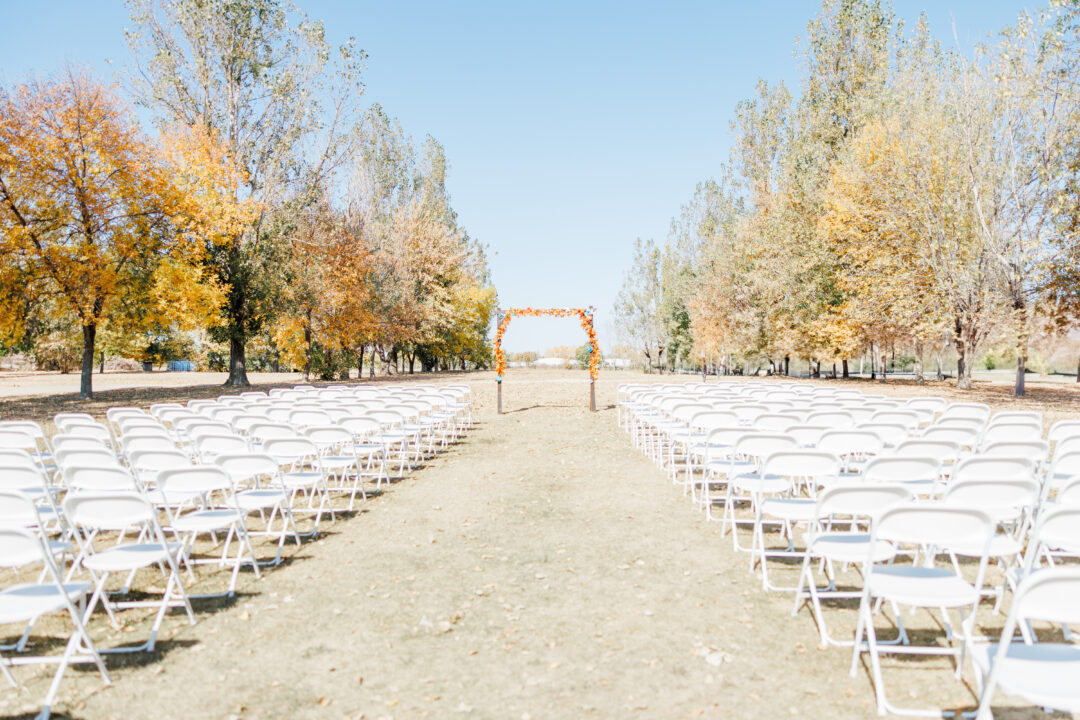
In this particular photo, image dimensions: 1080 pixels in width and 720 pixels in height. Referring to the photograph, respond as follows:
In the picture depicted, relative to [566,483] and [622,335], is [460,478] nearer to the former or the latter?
[566,483]

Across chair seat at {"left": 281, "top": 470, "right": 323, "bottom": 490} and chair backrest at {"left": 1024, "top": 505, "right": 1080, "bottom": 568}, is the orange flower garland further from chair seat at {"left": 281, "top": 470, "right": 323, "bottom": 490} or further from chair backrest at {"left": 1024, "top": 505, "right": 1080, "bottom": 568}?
chair backrest at {"left": 1024, "top": 505, "right": 1080, "bottom": 568}

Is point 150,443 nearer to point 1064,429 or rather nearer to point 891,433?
point 891,433

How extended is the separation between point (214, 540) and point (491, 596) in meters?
2.89

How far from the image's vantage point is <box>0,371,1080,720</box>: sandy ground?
302 centimetres

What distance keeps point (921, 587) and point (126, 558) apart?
4.38 metres

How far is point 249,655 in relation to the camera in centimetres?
355

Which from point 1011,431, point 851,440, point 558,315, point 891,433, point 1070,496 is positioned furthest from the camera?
point 558,315

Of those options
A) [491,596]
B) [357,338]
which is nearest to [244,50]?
[357,338]

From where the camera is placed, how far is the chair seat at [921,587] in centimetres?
285

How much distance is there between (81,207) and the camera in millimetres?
18328

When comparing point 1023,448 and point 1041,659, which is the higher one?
point 1023,448

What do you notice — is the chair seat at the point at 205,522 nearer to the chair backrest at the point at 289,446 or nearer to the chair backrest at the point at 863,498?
the chair backrest at the point at 289,446

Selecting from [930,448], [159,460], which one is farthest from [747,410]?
[159,460]

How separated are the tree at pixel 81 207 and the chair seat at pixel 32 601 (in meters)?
17.4
